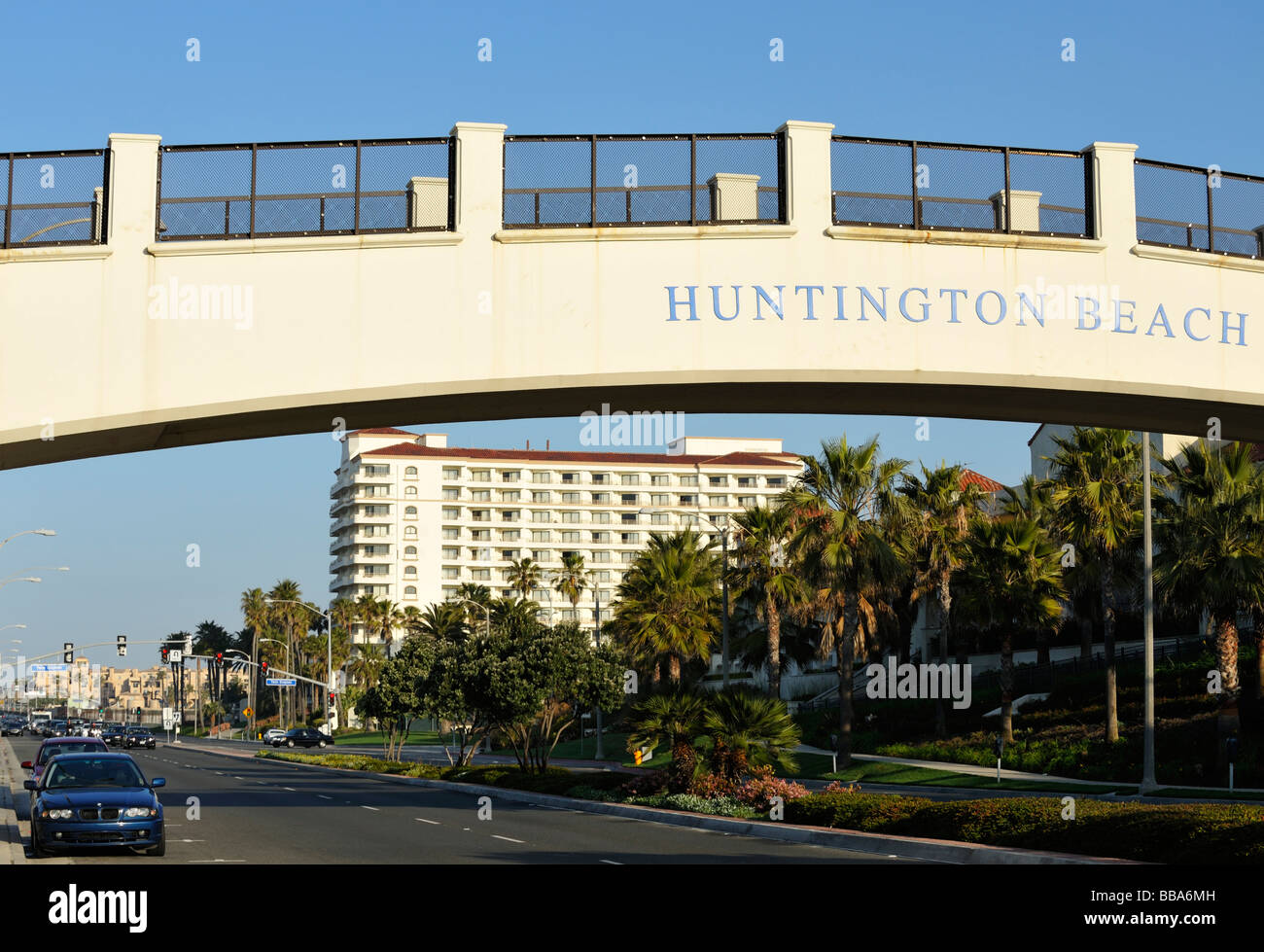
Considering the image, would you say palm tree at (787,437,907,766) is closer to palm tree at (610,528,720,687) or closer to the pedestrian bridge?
palm tree at (610,528,720,687)

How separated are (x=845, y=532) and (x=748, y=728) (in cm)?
1971

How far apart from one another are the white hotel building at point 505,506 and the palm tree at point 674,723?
398ft

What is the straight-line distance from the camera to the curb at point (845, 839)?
725 inches

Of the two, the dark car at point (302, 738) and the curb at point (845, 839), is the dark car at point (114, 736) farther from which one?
the curb at point (845, 839)

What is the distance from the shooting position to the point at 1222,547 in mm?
38656

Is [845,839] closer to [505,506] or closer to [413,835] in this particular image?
[413,835]

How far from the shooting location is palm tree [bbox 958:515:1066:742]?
48406 mm

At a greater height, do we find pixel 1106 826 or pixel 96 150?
pixel 96 150

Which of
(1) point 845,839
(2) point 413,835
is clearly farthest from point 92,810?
(1) point 845,839

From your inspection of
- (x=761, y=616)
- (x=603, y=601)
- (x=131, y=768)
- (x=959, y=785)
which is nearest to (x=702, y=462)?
(x=603, y=601)

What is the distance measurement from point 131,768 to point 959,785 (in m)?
26.0

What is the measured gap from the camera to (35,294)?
15508 mm

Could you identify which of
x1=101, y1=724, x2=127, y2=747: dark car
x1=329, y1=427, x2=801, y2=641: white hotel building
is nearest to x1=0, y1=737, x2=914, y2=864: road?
x1=101, y1=724, x2=127, y2=747: dark car
